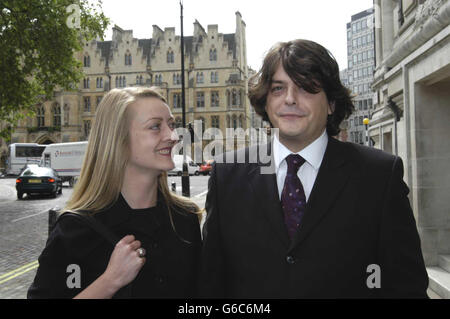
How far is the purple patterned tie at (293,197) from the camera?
1984mm

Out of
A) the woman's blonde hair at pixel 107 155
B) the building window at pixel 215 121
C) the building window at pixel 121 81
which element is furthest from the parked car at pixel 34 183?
the building window at pixel 121 81

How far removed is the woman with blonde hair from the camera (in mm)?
2023

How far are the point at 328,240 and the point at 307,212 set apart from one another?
0.17 metres

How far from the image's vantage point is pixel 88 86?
63.1 metres

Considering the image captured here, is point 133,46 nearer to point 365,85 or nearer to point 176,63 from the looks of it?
point 176,63

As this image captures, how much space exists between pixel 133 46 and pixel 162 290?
214 ft

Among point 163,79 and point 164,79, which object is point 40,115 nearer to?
point 163,79

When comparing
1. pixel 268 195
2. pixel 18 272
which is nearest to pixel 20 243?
pixel 18 272

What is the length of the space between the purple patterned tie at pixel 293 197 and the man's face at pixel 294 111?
8 centimetres

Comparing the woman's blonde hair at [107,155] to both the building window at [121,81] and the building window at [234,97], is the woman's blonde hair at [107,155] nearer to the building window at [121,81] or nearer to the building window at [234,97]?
the building window at [234,97]

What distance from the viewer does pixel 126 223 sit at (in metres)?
2.21
